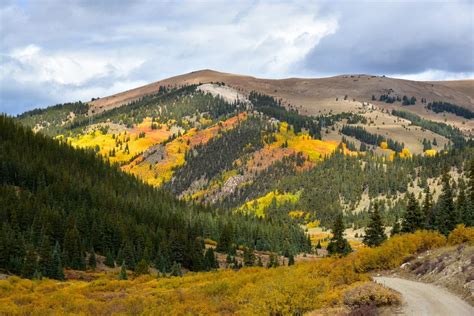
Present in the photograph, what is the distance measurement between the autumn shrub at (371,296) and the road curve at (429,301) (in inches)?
32.6

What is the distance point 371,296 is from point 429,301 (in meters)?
3.50

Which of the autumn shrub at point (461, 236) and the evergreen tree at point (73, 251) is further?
the evergreen tree at point (73, 251)

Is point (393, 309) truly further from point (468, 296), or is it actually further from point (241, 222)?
point (241, 222)

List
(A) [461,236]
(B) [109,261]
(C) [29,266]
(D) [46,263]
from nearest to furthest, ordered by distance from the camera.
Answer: (A) [461,236], (C) [29,266], (D) [46,263], (B) [109,261]

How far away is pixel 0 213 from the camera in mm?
103938

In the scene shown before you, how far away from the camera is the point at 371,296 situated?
29750 millimetres

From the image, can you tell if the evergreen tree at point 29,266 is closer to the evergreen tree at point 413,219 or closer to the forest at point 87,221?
the forest at point 87,221

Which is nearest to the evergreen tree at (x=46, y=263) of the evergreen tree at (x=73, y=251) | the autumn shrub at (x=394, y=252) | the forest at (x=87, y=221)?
the forest at (x=87, y=221)

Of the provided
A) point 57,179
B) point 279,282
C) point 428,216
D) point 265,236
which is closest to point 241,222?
point 265,236

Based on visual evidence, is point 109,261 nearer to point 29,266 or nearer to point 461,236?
point 29,266

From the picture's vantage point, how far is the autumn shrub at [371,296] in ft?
95.9

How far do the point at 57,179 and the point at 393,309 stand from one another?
5452 inches

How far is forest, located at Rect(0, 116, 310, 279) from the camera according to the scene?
94875 mm

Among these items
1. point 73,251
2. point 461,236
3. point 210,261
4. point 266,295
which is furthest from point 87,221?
point 461,236
